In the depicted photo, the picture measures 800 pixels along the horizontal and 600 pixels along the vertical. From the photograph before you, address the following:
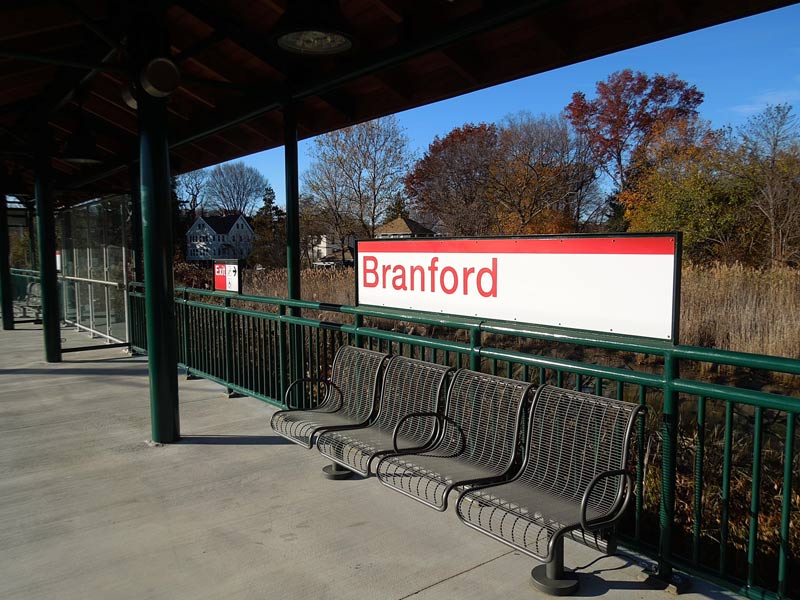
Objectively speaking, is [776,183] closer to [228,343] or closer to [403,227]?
[228,343]

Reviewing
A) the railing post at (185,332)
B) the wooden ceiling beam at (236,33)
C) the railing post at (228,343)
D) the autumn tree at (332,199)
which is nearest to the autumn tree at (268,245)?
the autumn tree at (332,199)

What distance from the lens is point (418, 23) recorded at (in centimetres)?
452

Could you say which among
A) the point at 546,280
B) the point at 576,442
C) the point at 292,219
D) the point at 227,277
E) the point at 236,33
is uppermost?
the point at 236,33

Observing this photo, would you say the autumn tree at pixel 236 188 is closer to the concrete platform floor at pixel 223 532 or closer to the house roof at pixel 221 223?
the house roof at pixel 221 223

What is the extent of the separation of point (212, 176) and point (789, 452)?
253 ft

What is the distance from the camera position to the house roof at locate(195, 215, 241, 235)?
221 ft

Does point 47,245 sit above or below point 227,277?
above

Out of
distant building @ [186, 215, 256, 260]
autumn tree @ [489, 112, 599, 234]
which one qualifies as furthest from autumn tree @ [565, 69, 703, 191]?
distant building @ [186, 215, 256, 260]

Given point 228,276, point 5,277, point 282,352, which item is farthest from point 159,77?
point 5,277

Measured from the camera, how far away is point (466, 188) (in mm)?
28062

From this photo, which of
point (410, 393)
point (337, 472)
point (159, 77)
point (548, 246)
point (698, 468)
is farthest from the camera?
point (159, 77)

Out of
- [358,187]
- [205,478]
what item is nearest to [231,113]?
[205,478]

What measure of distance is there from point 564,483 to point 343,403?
204 centimetres

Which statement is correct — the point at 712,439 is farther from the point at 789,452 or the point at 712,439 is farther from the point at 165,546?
the point at 165,546
